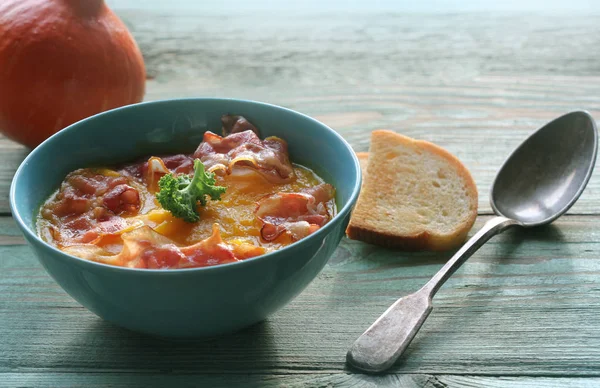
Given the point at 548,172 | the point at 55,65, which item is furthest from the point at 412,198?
the point at 55,65

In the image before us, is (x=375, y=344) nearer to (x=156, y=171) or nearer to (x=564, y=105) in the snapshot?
(x=156, y=171)

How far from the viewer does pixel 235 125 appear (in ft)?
8.65

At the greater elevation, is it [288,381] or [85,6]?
[85,6]

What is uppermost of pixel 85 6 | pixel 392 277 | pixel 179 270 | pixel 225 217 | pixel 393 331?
pixel 85 6

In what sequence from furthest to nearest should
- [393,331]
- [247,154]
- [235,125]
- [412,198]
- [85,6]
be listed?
1. [85,6]
2. [412,198]
3. [235,125]
4. [247,154]
5. [393,331]

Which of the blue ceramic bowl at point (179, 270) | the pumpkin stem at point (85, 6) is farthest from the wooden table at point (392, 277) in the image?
the pumpkin stem at point (85, 6)

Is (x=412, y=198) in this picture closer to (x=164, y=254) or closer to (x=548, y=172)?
(x=548, y=172)

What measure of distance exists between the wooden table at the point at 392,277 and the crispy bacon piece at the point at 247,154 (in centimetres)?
42

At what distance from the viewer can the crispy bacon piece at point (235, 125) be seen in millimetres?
2623

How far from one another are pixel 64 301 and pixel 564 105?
279 cm

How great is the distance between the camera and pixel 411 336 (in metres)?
2.09

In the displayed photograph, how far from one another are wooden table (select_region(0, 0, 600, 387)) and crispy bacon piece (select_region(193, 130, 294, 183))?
1.38 ft

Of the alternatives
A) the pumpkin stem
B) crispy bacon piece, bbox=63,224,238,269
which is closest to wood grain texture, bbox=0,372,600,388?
crispy bacon piece, bbox=63,224,238,269

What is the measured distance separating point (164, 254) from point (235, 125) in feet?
2.71
